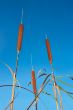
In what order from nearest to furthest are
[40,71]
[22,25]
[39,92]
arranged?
1. [39,92]
2. [22,25]
3. [40,71]

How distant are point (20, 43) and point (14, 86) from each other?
5.22 ft

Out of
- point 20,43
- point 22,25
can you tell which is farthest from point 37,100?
point 22,25

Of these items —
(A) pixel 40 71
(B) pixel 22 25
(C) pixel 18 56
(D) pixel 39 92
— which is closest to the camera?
(C) pixel 18 56

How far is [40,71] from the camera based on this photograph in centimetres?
1202

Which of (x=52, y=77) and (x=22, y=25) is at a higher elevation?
(x=22, y=25)

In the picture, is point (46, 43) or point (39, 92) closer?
point (39, 92)

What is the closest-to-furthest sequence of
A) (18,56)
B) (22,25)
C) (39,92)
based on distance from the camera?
(18,56), (39,92), (22,25)

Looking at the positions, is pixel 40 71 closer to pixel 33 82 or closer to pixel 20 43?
pixel 33 82

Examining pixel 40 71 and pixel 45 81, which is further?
pixel 40 71

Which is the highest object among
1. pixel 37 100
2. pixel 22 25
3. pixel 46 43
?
pixel 22 25

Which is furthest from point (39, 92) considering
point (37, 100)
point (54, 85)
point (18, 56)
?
point (18, 56)

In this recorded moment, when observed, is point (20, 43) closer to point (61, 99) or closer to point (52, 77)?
point (52, 77)

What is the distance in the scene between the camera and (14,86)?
31.7 feet

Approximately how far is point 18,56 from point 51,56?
162 cm
